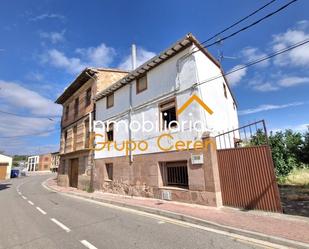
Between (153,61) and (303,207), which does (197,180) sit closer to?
(303,207)

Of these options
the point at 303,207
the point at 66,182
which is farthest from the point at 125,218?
the point at 66,182

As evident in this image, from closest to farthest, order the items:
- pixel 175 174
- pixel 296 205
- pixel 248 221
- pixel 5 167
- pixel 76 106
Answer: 1. pixel 248 221
2. pixel 296 205
3. pixel 175 174
4. pixel 76 106
5. pixel 5 167

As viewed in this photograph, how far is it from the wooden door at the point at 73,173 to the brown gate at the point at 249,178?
1406 cm

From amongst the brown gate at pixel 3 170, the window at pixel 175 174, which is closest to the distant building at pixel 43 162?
the brown gate at pixel 3 170

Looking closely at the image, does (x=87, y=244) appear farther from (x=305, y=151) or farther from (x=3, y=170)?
(x=3, y=170)

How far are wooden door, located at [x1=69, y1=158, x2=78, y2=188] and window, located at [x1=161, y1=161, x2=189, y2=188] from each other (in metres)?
11.0

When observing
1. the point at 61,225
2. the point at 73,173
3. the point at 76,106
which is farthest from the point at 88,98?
the point at 61,225

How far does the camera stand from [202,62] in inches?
366

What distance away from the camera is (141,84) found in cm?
1141

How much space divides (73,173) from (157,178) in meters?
11.6

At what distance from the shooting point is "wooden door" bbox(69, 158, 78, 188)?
58.0 feet

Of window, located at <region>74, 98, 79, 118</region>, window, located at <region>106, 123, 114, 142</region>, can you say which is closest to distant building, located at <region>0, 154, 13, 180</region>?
window, located at <region>74, 98, 79, 118</region>

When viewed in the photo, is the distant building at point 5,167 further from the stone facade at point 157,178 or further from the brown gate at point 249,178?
the brown gate at point 249,178

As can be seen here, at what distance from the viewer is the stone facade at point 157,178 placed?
7430 millimetres
